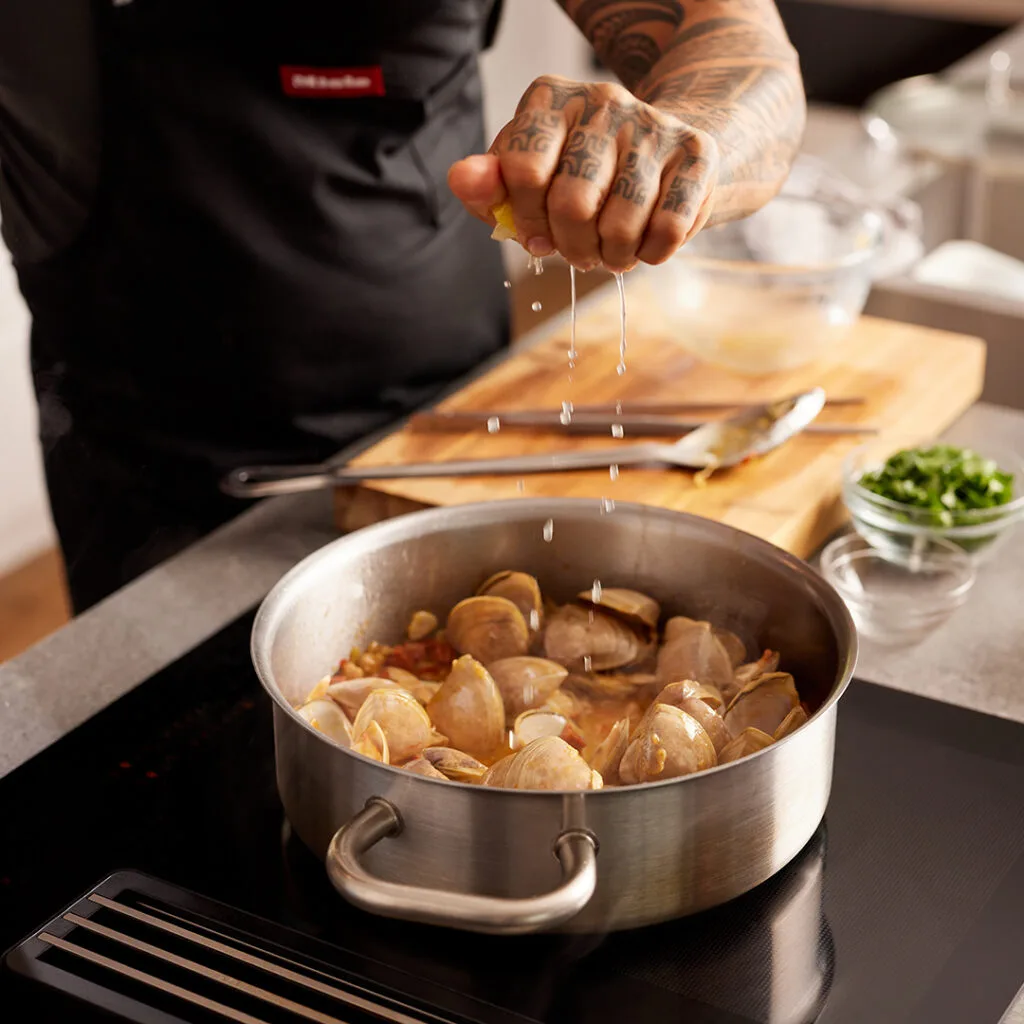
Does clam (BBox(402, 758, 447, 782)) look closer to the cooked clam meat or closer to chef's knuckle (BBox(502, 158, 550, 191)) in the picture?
the cooked clam meat

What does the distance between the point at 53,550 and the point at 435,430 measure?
176 cm

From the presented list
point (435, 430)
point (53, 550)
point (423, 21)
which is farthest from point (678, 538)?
point (53, 550)

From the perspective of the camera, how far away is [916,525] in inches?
41.6

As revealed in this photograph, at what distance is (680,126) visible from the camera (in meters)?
0.80

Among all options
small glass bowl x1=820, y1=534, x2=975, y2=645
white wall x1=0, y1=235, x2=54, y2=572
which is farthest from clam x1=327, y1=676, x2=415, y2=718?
white wall x1=0, y1=235, x2=54, y2=572

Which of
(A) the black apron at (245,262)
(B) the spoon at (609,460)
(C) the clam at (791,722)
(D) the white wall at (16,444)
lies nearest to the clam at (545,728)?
(C) the clam at (791,722)

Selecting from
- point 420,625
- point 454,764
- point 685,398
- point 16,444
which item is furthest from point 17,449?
point 454,764

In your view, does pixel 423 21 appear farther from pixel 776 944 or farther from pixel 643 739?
pixel 776 944

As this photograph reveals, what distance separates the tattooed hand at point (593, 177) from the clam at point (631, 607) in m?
0.24

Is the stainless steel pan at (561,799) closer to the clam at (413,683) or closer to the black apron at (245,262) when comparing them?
the clam at (413,683)

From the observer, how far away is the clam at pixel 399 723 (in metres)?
0.77

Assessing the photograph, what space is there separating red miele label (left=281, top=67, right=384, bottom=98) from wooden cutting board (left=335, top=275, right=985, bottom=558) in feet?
0.91

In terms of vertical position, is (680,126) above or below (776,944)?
above

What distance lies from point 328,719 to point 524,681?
0.12m
